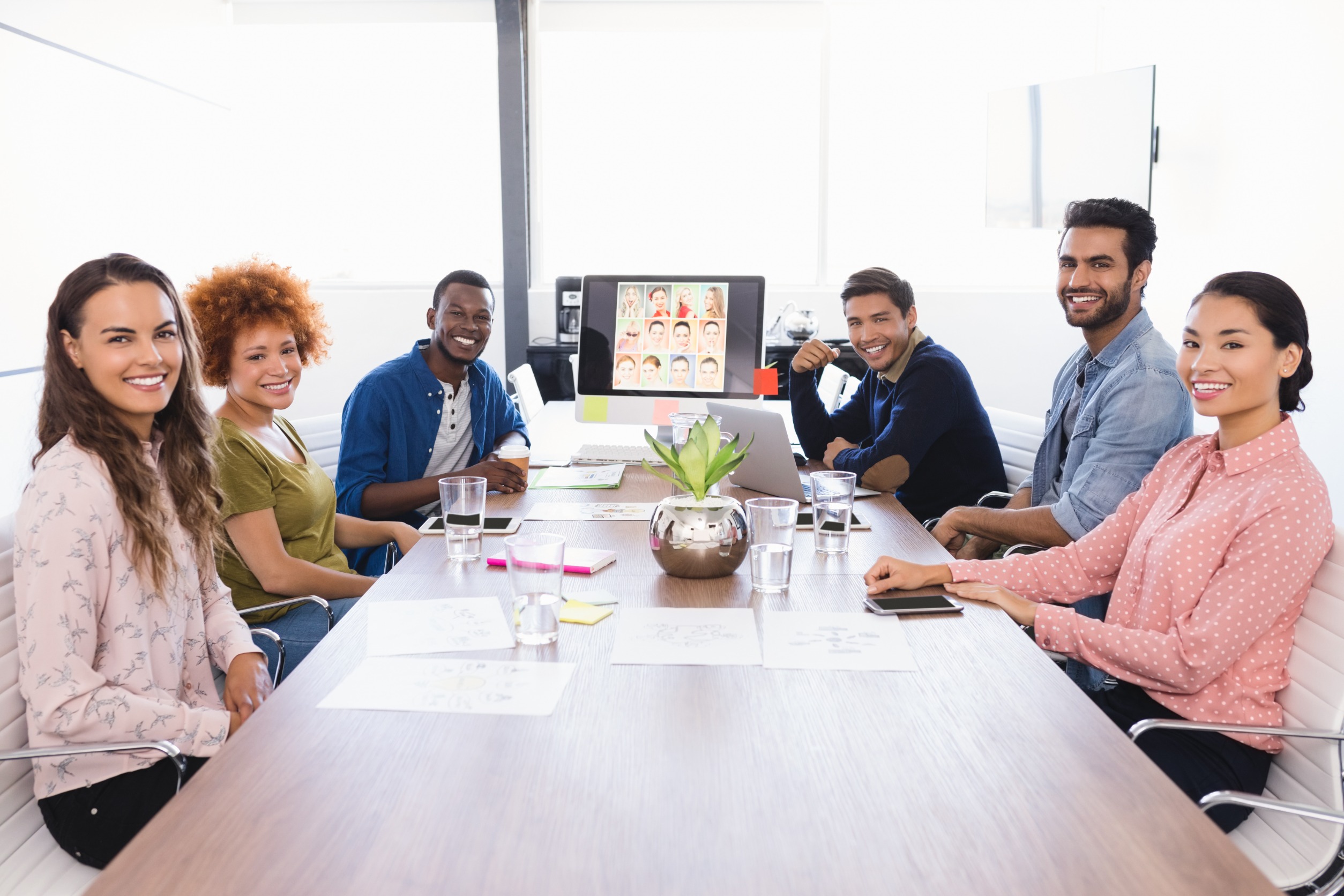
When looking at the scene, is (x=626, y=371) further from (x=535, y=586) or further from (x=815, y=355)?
(x=535, y=586)

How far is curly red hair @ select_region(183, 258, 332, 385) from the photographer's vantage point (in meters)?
2.19

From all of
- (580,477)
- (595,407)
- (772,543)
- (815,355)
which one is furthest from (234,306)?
(815,355)

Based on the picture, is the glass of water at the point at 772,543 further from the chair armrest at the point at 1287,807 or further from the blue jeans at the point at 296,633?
the blue jeans at the point at 296,633

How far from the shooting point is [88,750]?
1.27 m

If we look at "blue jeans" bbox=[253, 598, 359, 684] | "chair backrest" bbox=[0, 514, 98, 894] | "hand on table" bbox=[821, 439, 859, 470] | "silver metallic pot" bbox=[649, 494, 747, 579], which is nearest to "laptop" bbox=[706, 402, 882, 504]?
"hand on table" bbox=[821, 439, 859, 470]

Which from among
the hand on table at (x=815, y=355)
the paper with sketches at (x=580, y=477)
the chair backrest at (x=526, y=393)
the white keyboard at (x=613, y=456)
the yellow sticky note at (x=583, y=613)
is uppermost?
the hand on table at (x=815, y=355)

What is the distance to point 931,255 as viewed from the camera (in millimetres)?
5957

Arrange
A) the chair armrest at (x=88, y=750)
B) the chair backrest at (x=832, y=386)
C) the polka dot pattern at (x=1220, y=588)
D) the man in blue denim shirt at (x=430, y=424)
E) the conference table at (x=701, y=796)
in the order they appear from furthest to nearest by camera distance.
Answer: the chair backrest at (x=832, y=386), the man in blue denim shirt at (x=430, y=424), the polka dot pattern at (x=1220, y=588), the chair armrest at (x=88, y=750), the conference table at (x=701, y=796)

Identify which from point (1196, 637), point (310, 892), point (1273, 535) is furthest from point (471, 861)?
point (1273, 535)

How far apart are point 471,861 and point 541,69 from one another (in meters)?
5.51

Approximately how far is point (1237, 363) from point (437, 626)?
132cm

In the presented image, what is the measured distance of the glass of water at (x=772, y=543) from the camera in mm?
1576

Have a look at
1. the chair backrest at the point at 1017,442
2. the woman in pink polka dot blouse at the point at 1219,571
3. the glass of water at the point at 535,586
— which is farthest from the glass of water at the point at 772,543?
the chair backrest at the point at 1017,442

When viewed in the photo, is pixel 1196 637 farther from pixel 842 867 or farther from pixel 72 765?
pixel 72 765
